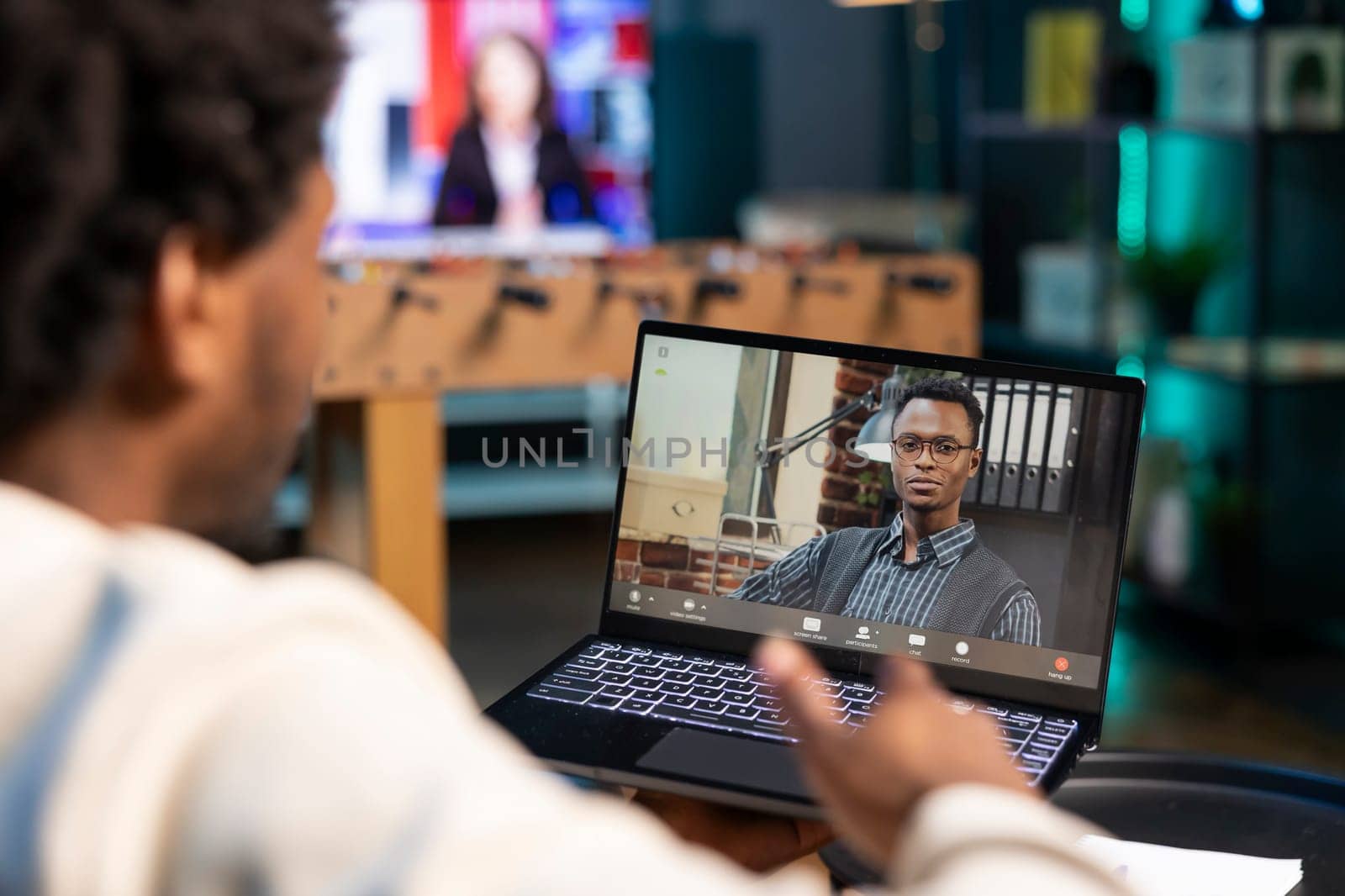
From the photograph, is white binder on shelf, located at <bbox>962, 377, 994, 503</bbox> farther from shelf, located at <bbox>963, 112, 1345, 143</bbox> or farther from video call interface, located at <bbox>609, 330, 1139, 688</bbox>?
shelf, located at <bbox>963, 112, 1345, 143</bbox>

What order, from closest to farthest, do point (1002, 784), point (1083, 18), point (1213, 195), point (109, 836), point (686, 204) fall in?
point (109, 836), point (1002, 784), point (1213, 195), point (1083, 18), point (686, 204)

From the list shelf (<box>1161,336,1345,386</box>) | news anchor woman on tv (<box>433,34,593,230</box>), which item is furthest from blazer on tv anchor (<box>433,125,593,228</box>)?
shelf (<box>1161,336,1345,386</box>)

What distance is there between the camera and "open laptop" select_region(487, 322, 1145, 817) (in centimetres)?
91

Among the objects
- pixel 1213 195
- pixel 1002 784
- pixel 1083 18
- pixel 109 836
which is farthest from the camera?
pixel 1083 18

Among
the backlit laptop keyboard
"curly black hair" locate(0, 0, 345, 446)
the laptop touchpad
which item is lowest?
the laptop touchpad

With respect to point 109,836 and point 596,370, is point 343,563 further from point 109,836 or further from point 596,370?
point 109,836

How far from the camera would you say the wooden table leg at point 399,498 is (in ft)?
8.08

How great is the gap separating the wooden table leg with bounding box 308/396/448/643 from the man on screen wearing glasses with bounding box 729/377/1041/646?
5.07 feet

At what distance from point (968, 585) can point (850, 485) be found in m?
0.10

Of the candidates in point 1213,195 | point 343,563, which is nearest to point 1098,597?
point 343,563

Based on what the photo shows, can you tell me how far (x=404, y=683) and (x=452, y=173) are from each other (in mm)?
3895

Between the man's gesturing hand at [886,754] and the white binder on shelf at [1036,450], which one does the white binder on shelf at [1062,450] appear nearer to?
the white binder on shelf at [1036,450]

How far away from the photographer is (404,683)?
1.35 feet

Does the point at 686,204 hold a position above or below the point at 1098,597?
above
